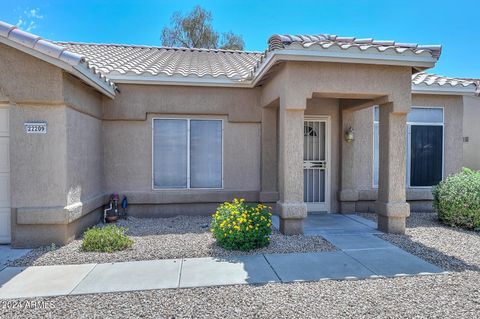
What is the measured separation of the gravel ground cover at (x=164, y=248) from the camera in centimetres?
598

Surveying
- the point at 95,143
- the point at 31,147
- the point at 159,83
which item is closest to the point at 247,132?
the point at 159,83

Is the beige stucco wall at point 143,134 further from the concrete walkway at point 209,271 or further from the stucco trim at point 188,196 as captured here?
the concrete walkway at point 209,271

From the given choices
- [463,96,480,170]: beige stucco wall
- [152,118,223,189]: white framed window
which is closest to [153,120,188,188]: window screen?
[152,118,223,189]: white framed window

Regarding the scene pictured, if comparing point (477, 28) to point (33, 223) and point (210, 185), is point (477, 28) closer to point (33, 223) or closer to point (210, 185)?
point (210, 185)

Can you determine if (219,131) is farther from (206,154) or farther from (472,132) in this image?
(472,132)

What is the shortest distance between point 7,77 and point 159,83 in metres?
3.51

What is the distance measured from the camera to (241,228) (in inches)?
249

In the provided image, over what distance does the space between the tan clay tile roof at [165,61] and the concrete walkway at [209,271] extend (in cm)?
523

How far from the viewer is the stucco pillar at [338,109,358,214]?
9.93 meters

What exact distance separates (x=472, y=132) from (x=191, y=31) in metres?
18.7

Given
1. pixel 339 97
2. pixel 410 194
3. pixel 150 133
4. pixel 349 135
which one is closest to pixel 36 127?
pixel 150 133

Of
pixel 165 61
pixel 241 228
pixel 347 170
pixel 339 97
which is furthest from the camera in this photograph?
pixel 165 61

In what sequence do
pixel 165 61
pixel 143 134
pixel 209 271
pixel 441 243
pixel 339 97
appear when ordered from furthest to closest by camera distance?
pixel 165 61, pixel 143 134, pixel 339 97, pixel 441 243, pixel 209 271

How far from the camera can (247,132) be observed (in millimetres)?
9664
